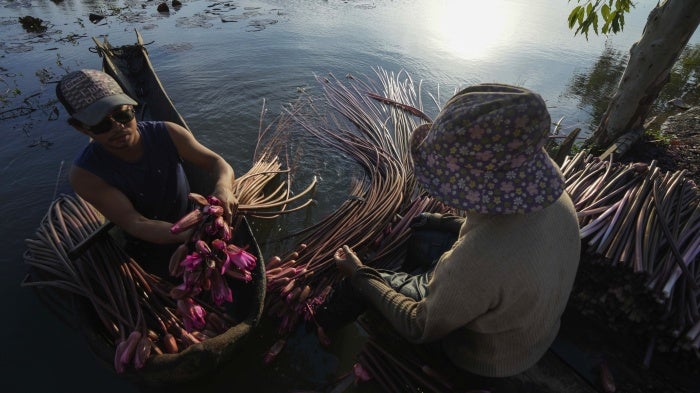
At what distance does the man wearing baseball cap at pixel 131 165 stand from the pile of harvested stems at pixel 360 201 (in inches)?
32.4

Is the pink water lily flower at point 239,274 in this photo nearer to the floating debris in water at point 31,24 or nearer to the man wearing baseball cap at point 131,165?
the man wearing baseball cap at point 131,165

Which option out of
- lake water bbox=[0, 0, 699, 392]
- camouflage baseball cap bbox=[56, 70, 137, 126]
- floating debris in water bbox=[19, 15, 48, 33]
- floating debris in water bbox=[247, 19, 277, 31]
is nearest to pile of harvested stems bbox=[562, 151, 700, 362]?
lake water bbox=[0, 0, 699, 392]

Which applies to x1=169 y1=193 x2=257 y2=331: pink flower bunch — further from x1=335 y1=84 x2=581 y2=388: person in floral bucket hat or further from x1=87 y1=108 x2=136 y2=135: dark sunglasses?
x1=335 y1=84 x2=581 y2=388: person in floral bucket hat

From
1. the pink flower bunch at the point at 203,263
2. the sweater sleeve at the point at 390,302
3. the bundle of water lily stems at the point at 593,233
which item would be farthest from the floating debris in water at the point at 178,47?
the sweater sleeve at the point at 390,302

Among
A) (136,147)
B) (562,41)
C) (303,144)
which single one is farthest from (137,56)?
(562,41)

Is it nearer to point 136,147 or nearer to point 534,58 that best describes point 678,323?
point 136,147

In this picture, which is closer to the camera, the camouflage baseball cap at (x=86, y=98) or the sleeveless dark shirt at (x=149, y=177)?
the camouflage baseball cap at (x=86, y=98)

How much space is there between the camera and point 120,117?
7.04ft

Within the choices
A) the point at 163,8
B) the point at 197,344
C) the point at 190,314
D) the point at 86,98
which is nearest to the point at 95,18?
the point at 163,8

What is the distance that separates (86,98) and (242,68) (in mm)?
5622

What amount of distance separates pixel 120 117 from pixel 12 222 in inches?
107

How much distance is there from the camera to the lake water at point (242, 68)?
2.57 meters

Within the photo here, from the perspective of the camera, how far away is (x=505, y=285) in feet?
4.44

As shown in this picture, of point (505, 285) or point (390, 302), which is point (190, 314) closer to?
point (390, 302)
